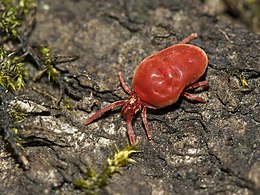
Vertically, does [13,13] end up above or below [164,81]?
above

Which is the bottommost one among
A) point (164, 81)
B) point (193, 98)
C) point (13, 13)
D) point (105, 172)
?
point (105, 172)

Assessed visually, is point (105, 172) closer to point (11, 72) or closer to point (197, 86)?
point (197, 86)

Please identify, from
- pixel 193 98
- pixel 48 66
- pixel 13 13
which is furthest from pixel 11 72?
pixel 193 98

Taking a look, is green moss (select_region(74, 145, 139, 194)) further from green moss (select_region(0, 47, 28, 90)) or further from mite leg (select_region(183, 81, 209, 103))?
green moss (select_region(0, 47, 28, 90))

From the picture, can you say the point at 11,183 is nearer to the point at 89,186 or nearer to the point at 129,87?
the point at 89,186

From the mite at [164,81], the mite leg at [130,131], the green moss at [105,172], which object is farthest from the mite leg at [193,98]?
the green moss at [105,172]

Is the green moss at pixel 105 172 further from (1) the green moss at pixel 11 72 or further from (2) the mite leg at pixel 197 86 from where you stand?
(1) the green moss at pixel 11 72

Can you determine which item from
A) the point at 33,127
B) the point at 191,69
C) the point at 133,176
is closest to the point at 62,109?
the point at 33,127

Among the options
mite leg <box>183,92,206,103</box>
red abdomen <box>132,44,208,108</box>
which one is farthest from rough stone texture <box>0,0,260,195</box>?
red abdomen <box>132,44,208,108</box>
